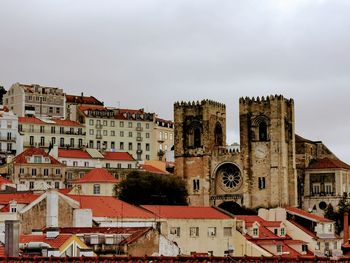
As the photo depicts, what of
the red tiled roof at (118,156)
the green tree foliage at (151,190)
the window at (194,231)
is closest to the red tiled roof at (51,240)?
the window at (194,231)

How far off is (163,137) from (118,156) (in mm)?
30789

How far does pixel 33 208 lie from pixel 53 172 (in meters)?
62.5

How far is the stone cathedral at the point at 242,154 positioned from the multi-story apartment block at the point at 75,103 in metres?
30.6

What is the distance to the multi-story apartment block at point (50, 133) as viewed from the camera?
157m

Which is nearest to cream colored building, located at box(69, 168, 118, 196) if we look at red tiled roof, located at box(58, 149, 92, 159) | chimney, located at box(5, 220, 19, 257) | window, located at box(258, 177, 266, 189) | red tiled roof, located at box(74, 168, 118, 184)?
red tiled roof, located at box(74, 168, 118, 184)

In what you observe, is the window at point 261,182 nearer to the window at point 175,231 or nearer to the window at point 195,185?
the window at point 195,185

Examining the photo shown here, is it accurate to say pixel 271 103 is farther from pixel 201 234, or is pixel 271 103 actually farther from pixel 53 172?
pixel 201 234

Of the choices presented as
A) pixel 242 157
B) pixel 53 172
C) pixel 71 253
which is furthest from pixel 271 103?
pixel 71 253

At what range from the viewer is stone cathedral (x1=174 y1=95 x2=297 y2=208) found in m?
134

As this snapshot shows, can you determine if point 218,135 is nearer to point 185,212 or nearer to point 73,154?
point 73,154

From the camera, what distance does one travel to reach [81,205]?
85.7m

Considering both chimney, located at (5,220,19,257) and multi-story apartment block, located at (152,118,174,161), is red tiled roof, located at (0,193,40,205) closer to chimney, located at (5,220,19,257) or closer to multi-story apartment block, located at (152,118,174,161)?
chimney, located at (5,220,19,257)

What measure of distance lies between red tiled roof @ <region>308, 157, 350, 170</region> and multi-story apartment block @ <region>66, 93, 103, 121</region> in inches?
1768

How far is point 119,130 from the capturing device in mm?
171750
